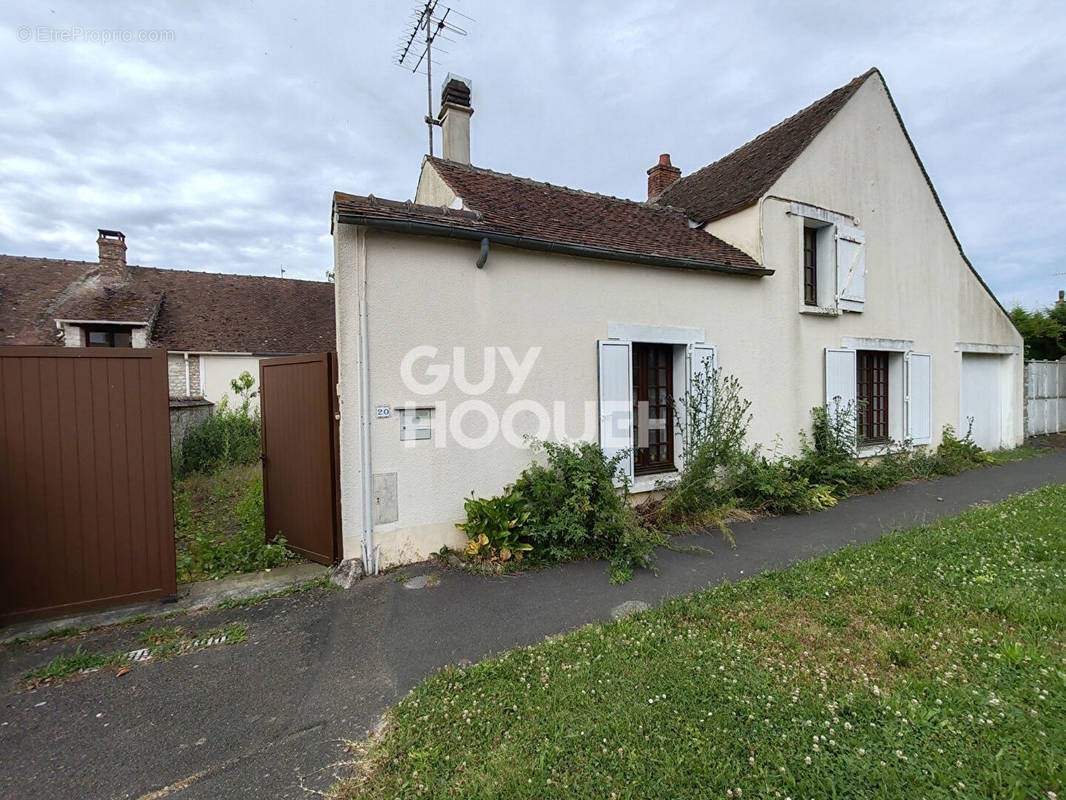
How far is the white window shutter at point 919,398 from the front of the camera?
352 inches

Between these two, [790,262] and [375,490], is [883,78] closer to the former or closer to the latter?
[790,262]

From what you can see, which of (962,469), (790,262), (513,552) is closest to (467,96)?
(790,262)

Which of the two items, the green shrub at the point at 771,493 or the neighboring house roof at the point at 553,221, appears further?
the green shrub at the point at 771,493

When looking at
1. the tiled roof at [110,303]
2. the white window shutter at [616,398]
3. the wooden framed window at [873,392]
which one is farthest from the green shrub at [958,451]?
the tiled roof at [110,303]

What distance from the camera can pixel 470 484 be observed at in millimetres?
5086

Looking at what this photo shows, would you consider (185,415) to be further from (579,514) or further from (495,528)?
(579,514)

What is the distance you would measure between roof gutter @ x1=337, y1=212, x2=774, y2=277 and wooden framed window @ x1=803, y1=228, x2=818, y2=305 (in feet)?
5.39

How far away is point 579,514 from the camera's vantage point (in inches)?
194

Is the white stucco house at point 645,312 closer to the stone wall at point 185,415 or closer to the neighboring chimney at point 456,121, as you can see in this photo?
the neighboring chimney at point 456,121

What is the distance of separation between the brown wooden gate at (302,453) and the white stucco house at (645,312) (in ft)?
0.87

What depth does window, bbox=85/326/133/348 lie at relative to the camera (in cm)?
1357

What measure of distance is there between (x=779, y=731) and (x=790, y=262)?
7223 millimetres

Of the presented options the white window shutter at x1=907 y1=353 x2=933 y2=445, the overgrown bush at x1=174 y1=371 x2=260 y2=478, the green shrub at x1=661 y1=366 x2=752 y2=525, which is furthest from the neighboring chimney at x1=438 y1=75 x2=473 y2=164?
the white window shutter at x1=907 y1=353 x2=933 y2=445

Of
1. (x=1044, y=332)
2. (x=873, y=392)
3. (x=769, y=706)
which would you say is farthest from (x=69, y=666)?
(x=1044, y=332)
